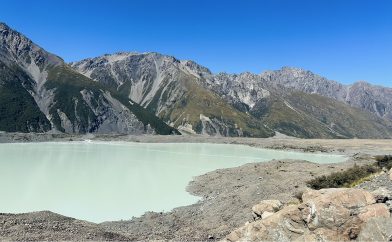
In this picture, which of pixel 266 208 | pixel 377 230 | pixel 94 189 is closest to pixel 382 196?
pixel 377 230

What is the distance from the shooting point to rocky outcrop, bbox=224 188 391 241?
13.6 m

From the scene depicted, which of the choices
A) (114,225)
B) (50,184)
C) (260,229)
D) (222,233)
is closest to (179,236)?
(222,233)

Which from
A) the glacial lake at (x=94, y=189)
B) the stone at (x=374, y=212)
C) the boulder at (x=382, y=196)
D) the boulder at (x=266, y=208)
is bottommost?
the glacial lake at (x=94, y=189)

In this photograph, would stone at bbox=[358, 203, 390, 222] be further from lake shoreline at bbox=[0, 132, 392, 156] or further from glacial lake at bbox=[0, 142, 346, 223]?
lake shoreline at bbox=[0, 132, 392, 156]

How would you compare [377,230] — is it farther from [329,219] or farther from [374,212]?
[329,219]

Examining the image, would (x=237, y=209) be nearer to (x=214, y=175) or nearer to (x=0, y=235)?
(x=0, y=235)

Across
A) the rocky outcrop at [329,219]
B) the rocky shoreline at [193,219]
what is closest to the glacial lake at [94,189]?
the rocky shoreline at [193,219]

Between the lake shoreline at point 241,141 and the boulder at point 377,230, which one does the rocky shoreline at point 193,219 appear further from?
the lake shoreline at point 241,141

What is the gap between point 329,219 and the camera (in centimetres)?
1396

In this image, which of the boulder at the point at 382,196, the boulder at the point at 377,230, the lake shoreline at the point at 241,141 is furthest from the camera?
the lake shoreline at the point at 241,141

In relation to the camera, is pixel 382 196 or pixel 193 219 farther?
pixel 193 219

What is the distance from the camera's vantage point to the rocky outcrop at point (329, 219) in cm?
1362

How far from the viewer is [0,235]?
2298cm

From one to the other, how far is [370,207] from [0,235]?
19292 millimetres
